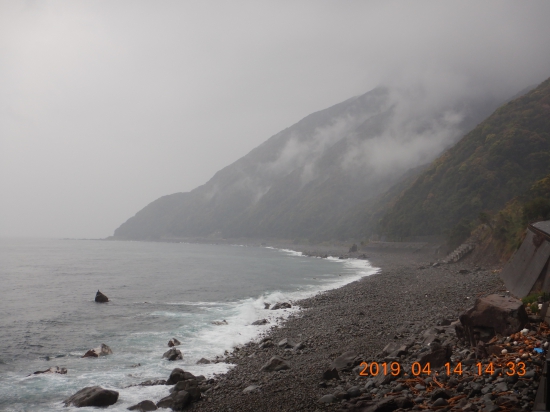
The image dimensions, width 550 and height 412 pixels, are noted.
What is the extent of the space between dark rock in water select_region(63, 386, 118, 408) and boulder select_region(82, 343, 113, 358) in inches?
213

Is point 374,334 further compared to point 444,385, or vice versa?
point 374,334

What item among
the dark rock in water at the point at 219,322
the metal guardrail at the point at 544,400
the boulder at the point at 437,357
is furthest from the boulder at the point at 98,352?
the metal guardrail at the point at 544,400

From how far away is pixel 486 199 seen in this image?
73.1 meters

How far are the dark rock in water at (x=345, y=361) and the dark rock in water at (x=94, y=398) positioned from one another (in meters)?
6.87

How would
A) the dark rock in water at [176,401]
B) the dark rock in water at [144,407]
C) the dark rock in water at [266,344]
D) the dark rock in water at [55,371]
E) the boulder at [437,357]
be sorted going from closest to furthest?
1. the boulder at [437,357]
2. the dark rock in water at [176,401]
3. the dark rock in water at [144,407]
4. the dark rock in water at [55,371]
5. the dark rock in water at [266,344]

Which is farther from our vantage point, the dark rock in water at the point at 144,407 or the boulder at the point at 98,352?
the boulder at the point at 98,352

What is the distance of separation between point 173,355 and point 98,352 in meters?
3.90

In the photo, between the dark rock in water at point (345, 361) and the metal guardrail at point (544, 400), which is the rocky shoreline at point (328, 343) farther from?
the metal guardrail at point (544, 400)

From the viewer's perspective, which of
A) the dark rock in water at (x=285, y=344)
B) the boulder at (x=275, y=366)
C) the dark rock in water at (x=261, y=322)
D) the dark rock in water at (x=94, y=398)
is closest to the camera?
the dark rock in water at (x=94, y=398)

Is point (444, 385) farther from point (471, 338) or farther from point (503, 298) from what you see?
point (503, 298)

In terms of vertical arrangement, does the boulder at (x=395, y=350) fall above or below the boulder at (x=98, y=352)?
above

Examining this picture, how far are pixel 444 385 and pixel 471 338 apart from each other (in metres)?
3.05

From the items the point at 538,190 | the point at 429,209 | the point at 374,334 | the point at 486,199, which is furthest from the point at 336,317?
the point at 429,209

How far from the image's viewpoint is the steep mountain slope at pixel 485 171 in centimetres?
6988
